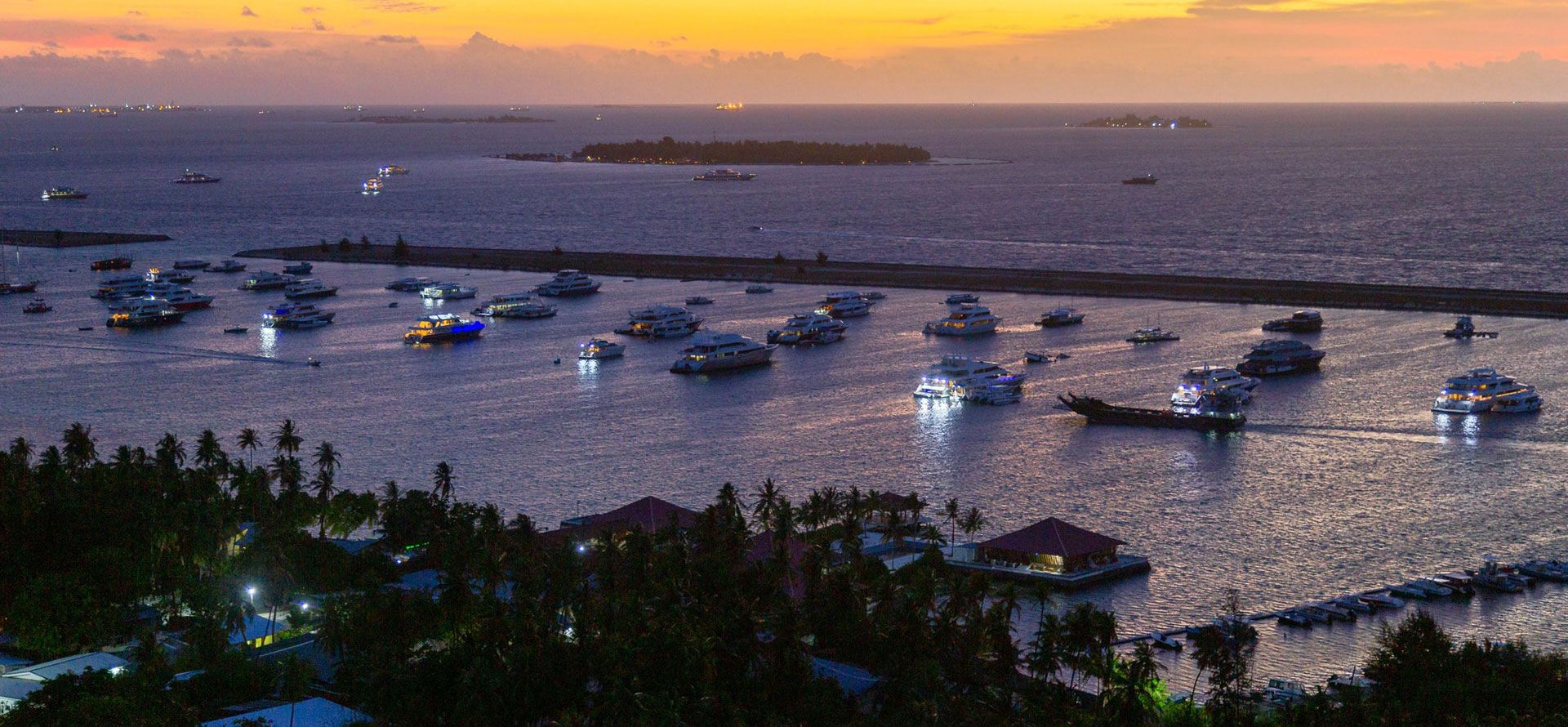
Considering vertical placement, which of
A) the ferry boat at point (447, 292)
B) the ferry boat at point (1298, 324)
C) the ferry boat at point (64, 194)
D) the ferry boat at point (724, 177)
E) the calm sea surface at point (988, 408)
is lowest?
the calm sea surface at point (988, 408)

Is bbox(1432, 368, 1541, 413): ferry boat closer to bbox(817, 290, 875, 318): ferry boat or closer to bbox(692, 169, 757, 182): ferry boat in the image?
bbox(817, 290, 875, 318): ferry boat

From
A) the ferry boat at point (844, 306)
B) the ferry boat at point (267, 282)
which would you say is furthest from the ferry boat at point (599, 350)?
the ferry boat at point (267, 282)

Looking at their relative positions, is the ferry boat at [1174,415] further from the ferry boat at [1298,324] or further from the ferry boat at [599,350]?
the ferry boat at [599,350]

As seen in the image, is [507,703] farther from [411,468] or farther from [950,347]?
[950,347]

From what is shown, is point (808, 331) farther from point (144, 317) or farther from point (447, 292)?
point (144, 317)

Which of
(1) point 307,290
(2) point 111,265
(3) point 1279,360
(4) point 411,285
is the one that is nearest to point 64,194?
(2) point 111,265
